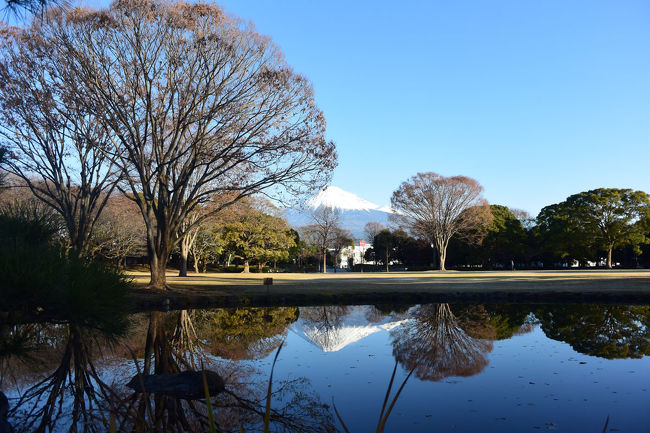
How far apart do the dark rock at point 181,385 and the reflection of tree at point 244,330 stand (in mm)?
2213

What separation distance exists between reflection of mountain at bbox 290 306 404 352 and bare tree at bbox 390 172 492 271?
2931 centimetres

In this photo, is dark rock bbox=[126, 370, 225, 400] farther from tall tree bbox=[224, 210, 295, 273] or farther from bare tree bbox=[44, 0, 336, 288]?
tall tree bbox=[224, 210, 295, 273]

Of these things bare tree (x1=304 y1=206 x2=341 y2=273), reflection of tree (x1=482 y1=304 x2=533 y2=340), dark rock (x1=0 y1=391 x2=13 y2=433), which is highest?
bare tree (x1=304 y1=206 x2=341 y2=273)

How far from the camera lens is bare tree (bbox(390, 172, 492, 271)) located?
44.3 meters

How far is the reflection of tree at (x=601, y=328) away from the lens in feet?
30.9

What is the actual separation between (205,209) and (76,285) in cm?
3053

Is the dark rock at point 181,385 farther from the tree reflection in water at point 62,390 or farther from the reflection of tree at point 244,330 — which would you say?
the reflection of tree at point 244,330

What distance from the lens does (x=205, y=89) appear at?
54.0ft

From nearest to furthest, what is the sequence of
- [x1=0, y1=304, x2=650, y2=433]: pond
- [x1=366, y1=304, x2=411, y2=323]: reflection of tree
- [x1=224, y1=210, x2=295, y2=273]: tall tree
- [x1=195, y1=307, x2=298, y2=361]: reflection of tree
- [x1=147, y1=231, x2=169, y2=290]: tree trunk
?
[x1=0, y1=304, x2=650, y2=433]: pond
[x1=195, y1=307, x2=298, y2=361]: reflection of tree
[x1=366, y1=304, x2=411, y2=323]: reflection of tree
[x1=147, y1=231, x2=169, y2=290]: tree trunk
[x1=224, y1=210, x2=295, y2=273]: tall tree

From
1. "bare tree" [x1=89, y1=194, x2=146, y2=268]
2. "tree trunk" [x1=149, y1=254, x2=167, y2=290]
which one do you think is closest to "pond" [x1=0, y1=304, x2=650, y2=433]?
"tree trunk" [x1=149, y1=254, x2=167, y2=290]

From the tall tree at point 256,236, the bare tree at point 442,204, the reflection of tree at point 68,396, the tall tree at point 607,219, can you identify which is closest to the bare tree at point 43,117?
the reflection of tree at point 68,396

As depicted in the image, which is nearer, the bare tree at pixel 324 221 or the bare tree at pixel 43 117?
the bare tree at pixel 43 117

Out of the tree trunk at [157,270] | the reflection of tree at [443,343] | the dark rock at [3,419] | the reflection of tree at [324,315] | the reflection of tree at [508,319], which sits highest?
the tree trunk at [157,270]

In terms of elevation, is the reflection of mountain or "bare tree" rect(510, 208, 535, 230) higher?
"bare tree" rect(510, 208, 535, 230)
